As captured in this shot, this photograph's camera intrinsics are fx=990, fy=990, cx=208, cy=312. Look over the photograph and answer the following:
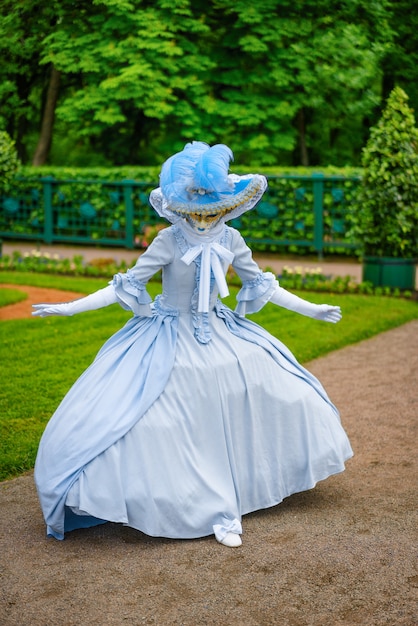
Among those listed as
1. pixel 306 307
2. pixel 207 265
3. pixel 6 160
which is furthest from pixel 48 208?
pixel 207 265

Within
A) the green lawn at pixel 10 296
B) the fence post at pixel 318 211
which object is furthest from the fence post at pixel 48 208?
the green lawn at pixel 10 296

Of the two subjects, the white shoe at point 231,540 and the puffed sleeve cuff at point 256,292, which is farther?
the puffed sleeve cuff at point 256,292

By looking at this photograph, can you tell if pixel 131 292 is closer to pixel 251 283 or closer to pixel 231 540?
pixel 251 283

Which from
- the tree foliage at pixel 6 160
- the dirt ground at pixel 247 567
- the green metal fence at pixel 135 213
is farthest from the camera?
the green metal fence at pixel 135 213

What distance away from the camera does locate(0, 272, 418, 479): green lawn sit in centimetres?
618

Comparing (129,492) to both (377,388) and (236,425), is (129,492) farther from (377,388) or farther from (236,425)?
(377,388)

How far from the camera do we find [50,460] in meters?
4.47

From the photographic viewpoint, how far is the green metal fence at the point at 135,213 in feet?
42.5

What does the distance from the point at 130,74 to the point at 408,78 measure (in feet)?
18.0

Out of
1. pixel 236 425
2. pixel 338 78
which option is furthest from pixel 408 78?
pixel 236 425

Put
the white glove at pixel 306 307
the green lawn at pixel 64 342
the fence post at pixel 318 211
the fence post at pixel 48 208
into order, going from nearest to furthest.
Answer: the white glove at pixel 306 307, the green lawn at pixel 64 342, the fence post at pixel 318 211, the fence post at pixel 48 208

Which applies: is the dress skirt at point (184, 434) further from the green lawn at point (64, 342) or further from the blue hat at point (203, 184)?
the green lawn at point (64, 342)

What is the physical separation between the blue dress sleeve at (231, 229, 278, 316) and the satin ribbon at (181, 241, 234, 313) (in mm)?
228

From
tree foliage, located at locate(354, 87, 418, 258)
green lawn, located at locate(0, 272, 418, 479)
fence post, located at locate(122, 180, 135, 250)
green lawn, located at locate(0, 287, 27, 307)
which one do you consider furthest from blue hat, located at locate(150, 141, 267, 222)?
fence post, located at locate(122, 180, 135, 250)
